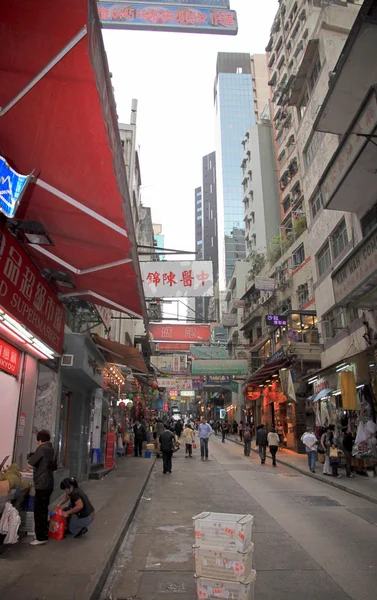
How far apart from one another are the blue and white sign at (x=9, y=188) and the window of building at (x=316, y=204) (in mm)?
18096

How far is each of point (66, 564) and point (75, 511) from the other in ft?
4.18

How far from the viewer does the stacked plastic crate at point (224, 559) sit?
3586mm

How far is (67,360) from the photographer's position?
978cm

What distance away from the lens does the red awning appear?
3.12 m

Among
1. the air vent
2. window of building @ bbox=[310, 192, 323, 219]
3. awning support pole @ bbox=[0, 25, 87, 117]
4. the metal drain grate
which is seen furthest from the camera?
window of building @ bbox=[310, 192, 323, 219]

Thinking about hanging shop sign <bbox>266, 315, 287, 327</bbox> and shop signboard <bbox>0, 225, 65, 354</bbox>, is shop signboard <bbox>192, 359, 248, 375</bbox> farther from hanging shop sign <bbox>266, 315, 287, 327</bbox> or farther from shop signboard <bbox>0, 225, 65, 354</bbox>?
shop signboard <bbox>0, 225, 65, 354</bbox>

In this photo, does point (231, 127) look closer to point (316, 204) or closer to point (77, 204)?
point (316, 204)

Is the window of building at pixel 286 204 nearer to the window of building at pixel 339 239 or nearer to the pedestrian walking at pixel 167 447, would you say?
the window of building at pixel 339 239

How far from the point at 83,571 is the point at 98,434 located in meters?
11.6

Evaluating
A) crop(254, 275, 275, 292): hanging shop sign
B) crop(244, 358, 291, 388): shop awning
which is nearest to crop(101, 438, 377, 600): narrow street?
crop(244, 358, 291, 388): shop awning

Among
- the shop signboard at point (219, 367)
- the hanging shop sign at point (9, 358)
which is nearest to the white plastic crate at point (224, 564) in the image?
the hanging shop sign at point (9, 358)

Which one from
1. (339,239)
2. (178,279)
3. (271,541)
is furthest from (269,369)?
(271,541)

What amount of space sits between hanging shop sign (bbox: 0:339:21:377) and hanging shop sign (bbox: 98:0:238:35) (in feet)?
24.1

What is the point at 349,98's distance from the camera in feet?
43.2
